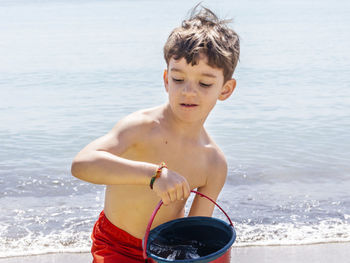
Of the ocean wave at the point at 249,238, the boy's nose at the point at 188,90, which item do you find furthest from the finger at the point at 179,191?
the ocean wave at the point at 249,238

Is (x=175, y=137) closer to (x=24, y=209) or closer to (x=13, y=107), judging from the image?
(x=24, y=209)

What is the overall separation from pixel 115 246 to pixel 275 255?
4.06ft

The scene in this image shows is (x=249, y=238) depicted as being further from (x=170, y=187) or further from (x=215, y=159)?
(x=170, y=187)

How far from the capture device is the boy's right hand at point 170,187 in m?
1.83

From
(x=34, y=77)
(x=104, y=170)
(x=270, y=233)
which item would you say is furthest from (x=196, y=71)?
(x=34, y=77)

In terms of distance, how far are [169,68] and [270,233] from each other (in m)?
1.81

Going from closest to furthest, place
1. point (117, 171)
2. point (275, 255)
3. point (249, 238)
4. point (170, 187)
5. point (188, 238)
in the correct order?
point (170, 187), point (117, 171), point (188, 238), point (275, 255), point (249, 238)

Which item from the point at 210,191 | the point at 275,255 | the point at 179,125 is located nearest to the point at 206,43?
the point at 179,125

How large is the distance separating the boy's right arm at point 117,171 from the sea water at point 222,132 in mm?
1469

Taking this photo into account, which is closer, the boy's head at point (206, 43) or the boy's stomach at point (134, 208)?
the boy's head at point (206, 43)

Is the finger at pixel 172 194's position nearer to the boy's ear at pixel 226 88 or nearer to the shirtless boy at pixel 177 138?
the shirtless boy at pixel 177 138

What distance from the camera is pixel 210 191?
268 cm

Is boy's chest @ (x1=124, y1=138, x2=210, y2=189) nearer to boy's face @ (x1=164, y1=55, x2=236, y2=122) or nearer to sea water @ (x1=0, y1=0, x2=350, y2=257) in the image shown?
boy's face @ (x1=164, y1=55, x2=236, y2=122)

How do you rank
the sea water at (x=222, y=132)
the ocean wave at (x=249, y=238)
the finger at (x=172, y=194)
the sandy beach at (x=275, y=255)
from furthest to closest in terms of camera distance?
1. the sea water at (x=222, y=132)
2. the ocean wave at (x=249, y=238)
3. the sandy beach at (x=275, y=255)
4. the finger at (x=172, y=194)
